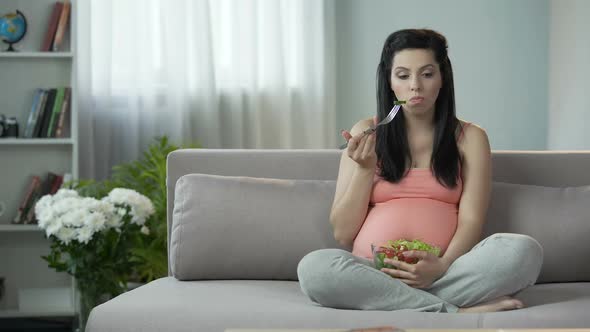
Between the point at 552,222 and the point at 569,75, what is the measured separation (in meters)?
1.93

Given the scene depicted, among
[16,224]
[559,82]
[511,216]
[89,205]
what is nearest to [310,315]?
[511,216]

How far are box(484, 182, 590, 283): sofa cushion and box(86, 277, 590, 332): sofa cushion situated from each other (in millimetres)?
181

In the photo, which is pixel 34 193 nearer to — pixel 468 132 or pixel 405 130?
pixel 405 130

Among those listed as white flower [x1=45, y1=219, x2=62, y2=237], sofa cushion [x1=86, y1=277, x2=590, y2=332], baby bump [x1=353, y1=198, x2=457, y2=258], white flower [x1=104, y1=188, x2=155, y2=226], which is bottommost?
sofa cushion [x1=86, y1=277, x2=590, y2=332]

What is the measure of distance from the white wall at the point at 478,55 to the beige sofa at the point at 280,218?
6.72 feet

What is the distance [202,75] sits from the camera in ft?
14.9

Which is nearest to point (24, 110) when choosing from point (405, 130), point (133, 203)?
point (133, 203)

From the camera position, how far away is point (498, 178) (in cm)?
277

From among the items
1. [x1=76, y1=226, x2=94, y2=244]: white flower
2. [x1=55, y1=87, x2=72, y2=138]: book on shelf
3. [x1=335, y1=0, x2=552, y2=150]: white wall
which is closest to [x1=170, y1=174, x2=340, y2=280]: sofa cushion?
[x1=76, y1=226, x2=94, y2=244]: white flower

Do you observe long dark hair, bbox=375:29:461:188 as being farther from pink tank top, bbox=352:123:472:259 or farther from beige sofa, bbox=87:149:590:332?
beige sofa, bbox=87:149:590:332

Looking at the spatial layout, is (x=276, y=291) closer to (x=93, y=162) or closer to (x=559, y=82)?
(x=93, y=162)

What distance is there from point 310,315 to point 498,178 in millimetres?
870

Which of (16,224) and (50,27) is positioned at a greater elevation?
(50,27)

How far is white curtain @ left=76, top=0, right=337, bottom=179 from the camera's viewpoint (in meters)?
4.47
